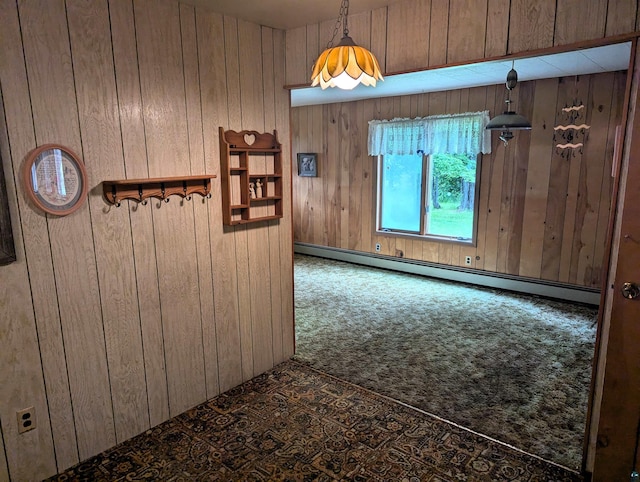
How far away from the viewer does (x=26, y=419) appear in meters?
2.04

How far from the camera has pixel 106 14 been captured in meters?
2.17

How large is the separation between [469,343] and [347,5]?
9.41ft

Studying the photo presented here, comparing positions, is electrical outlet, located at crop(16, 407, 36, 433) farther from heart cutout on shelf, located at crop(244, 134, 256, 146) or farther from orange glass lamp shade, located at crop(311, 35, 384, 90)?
orange glass lamp shade, located at crop(311, 35, 384, 90)

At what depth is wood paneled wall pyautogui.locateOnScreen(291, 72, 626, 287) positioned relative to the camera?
14.9 ft

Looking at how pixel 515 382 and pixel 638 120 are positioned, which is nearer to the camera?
pixel 638 120

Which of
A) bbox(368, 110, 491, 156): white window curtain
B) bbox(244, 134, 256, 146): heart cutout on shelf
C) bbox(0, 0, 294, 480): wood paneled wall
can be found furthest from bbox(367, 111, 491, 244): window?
bbox(244, 134, 256, 146): heart cutout on shelf

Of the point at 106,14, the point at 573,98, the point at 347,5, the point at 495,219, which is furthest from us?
the point at 495,219

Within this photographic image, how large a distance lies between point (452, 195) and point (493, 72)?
180 cm

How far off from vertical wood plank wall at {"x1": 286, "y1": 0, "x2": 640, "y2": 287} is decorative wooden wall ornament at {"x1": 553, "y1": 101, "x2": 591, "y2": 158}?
0.21ft

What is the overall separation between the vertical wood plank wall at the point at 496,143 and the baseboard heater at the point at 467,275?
9 cm

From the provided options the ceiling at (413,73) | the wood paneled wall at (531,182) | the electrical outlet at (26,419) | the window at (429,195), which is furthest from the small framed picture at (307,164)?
the electrical outlet at (26,419)

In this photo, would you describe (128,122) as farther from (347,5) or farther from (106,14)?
(347,5)

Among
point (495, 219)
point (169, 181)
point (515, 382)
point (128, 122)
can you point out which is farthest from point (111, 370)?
point (495, 219)

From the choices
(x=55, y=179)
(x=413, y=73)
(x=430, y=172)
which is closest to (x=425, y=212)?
(x=430, y=172)
